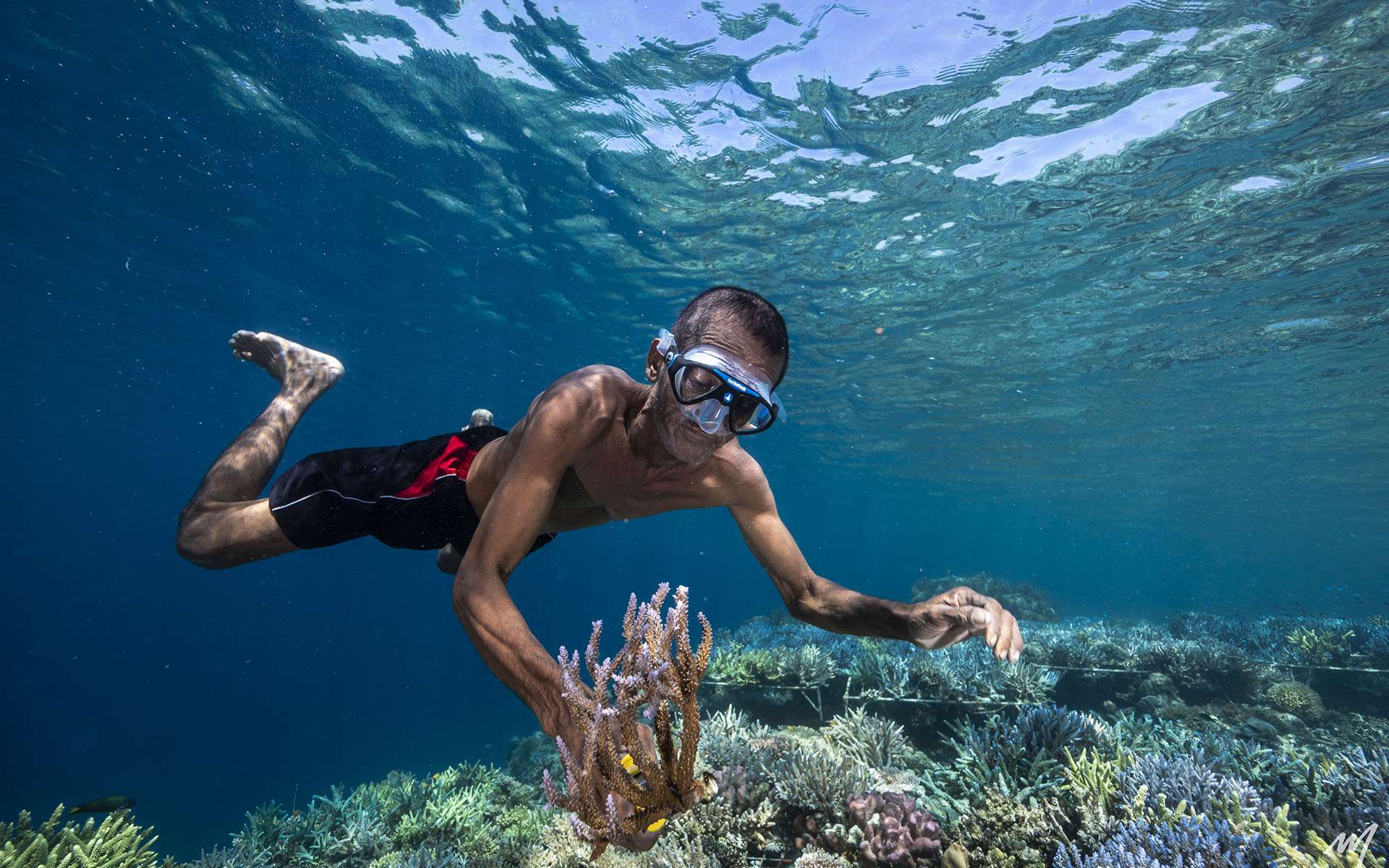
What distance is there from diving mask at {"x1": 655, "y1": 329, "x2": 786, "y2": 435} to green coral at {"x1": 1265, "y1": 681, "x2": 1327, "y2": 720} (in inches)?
437

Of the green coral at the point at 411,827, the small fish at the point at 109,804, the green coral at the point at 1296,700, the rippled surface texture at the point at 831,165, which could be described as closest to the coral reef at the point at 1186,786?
the green coral at the point at 411,827

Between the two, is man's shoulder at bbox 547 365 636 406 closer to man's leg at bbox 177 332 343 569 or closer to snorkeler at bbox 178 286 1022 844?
snorkeler at bbox 178 286 1022 844

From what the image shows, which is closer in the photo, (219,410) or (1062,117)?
(1062,117)

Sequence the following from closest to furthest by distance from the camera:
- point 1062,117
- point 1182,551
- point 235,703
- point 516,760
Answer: point 1062,117 < point 516,760 < point 235,703 < point 1182,551

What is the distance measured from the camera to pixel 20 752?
Answer: 43.2 meters

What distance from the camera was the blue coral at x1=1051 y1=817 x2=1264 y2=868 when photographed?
3.00m

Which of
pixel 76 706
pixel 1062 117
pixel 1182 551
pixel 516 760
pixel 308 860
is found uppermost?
pixel 1062 117

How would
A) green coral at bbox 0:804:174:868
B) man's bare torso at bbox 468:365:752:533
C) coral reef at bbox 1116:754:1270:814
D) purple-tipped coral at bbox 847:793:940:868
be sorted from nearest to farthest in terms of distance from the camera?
man's bare torso at bbox 468:365:752:533 < coral reef at bbox 1116:754:1270:814 < purple-tipped coral at bbox 847:793:940:868 < green coral at bbox 0:804:174:868

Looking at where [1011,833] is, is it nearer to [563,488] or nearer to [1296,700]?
[563,488]

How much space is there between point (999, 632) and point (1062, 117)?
12.1 metres

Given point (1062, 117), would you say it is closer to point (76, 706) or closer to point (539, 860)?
point (539, 860)

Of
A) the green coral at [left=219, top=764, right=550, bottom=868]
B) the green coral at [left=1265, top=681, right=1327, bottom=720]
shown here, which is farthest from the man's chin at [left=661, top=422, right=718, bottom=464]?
the green coral at [left=1265, top=681, right=1327, bottom=720]

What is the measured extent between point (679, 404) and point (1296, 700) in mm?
11581

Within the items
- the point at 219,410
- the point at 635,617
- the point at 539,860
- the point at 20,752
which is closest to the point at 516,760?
the point at 539,860
